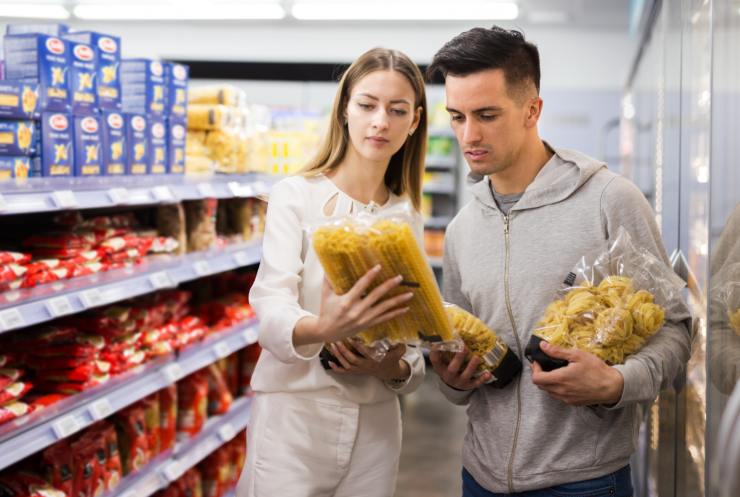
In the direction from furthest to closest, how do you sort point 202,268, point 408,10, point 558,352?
1. point 408,10
2. point 202,268
3. point 558,352

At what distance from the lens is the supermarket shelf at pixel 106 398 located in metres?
2.48

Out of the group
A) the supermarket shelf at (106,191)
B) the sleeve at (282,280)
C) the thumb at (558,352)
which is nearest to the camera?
the thumb at (558,352)

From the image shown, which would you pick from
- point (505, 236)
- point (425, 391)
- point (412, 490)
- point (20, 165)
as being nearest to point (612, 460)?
point (505, 236)

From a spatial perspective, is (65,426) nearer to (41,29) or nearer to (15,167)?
(15,167)

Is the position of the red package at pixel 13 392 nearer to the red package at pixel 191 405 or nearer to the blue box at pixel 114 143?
the blue box at pixel 114 143

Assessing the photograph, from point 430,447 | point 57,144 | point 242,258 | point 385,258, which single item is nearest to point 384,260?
point 385,258

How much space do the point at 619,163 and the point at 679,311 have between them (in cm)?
768

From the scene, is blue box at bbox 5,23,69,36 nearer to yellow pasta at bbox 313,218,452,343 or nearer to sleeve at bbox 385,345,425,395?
sleeve at bbox 385,345,425,395

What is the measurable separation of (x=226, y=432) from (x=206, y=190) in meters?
1.19

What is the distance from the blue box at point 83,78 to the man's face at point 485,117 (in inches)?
63.1

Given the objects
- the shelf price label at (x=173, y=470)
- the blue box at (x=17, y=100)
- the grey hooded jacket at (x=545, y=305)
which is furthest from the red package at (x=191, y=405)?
the grey hooded jacket at (x=545, y=305)

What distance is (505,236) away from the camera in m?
1.92

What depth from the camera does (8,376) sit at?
2641 mm

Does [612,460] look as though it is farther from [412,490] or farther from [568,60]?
[568,60]
